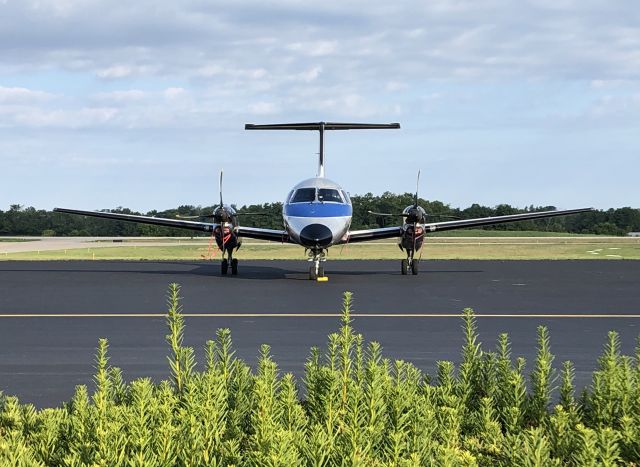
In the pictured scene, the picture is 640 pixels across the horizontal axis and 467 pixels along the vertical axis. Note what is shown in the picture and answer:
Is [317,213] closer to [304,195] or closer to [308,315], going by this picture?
[304,195]

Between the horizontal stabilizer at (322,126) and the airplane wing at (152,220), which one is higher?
the horizontal stabilizer at (322,126)

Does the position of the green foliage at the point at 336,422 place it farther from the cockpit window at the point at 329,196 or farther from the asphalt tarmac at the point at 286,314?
the cockpit window at the point at 329,196

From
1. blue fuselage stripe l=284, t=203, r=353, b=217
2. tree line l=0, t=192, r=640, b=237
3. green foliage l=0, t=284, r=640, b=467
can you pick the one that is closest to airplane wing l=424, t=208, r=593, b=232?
blue fuselage stripe l=284, t=203, r=353, b=217

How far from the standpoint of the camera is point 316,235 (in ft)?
93.8

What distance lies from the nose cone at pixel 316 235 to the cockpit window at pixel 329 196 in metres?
1.79

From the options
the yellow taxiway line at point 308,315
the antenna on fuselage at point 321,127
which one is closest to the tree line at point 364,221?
the antenna on fuselage at point 321,127

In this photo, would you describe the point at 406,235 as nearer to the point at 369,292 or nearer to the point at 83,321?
the point at 369,292

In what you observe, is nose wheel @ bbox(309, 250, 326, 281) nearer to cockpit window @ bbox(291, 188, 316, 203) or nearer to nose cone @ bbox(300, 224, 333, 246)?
nose cone @ bbox(300, 224, 333, 246)

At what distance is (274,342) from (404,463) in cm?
950

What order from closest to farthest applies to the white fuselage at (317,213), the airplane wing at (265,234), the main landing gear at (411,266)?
the white fuselage at (317,213)
the main landing gear at (411,266)
the airplane wing at (265,234)

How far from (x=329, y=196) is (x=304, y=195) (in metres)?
0.98

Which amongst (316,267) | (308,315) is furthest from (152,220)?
(308,315)

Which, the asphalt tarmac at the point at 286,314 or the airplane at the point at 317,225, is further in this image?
the airplane at the point at 317,225

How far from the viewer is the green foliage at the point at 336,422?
486 centimetres
